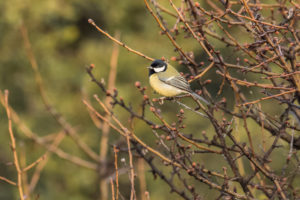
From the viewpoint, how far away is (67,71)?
10.6 metres

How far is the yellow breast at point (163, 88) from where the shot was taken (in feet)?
13.0

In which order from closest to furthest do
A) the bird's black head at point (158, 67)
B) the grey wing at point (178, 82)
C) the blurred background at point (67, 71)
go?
1. the grey wing at point (178, 82)
2. the bird's black head at point (158, 67)
3. the blurred background at point (67, 71)

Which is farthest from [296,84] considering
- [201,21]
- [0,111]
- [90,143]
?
[0,111]

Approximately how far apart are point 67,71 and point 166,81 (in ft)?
22.6

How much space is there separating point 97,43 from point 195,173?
899 cm

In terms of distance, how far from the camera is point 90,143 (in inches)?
380

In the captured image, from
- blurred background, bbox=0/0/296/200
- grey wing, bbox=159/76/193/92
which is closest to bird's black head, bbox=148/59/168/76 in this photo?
grey wing, bbox=159/76/193/92

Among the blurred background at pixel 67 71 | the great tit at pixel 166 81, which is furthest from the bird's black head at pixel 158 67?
the blurred background at pixel 67 71

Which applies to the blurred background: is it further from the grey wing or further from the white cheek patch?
the grey wing

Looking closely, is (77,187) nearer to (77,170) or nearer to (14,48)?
(77,170)

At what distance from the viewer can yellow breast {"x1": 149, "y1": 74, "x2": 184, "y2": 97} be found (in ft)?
13.0

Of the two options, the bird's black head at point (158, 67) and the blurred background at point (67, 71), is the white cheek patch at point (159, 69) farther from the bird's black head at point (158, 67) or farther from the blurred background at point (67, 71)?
the blurred background at point (67, 71)

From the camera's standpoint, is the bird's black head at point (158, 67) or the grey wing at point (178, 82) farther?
the bird's black head at point (158, 67)

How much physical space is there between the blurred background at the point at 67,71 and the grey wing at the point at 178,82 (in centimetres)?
521
